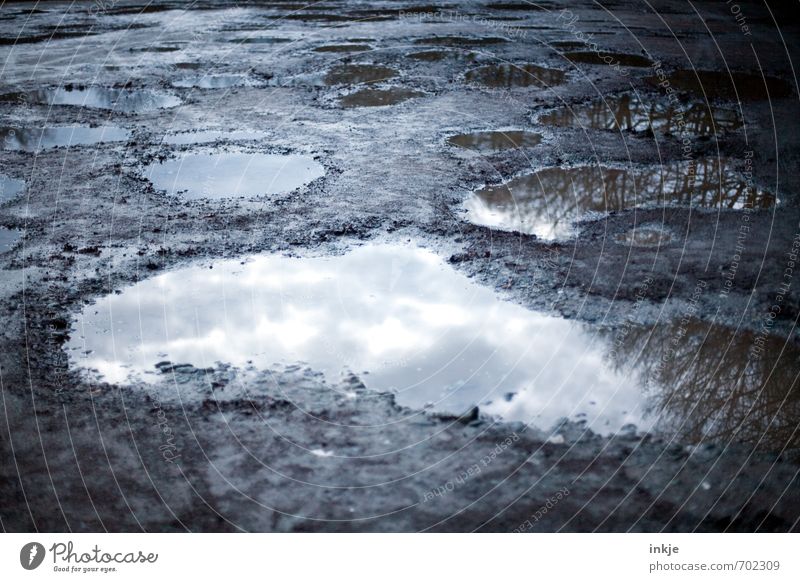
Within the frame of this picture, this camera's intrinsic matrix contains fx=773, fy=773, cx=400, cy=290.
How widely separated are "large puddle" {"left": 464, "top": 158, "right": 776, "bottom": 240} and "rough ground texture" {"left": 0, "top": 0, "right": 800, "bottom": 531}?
18 centimetres

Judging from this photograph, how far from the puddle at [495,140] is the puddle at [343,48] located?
424 centimetres

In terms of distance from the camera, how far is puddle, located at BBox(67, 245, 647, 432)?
390 cm

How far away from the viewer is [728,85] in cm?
901

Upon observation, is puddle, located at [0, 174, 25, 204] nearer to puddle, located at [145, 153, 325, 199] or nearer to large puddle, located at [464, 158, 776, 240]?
puddle, located at [145, 153, 325, 199]

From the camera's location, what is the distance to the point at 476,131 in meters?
7.52

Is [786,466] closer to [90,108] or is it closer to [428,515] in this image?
[428,515]

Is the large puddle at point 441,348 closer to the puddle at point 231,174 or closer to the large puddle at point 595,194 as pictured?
the large puddle at point 595,194

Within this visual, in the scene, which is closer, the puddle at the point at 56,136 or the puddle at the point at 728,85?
the puddle at the point at 56,136

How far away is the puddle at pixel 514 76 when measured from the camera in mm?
9156

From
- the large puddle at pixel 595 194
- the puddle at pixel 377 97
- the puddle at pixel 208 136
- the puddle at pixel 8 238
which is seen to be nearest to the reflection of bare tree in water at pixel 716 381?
the large puddle at pixel 595 194

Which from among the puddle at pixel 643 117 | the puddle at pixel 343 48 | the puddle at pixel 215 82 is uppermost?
the puddle at pixel 343 48
